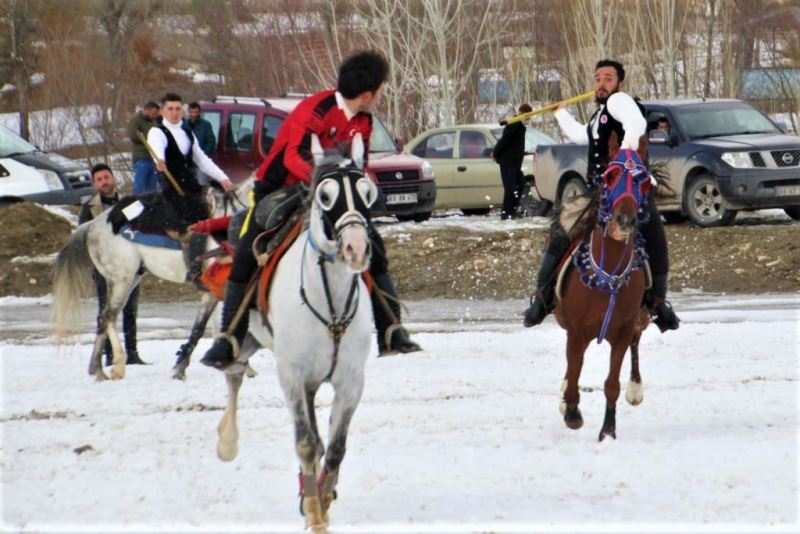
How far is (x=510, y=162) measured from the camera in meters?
24.1

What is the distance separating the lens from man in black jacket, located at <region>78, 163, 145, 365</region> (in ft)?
45.6

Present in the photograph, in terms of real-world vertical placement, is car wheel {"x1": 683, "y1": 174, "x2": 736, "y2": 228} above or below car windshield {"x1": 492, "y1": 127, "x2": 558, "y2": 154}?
below

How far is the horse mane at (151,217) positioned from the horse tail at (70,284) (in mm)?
491

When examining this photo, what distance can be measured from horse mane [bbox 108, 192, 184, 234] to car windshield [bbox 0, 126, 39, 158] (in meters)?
13.6

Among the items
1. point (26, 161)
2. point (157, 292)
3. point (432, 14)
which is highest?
point (432, 14)

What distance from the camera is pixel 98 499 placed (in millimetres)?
8219

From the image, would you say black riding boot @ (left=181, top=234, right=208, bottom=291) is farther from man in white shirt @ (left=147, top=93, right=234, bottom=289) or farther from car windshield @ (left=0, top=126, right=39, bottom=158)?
car windshield @ (left=0, top=126, right=39, bottom=158)

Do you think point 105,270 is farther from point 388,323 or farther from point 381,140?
point 381,140

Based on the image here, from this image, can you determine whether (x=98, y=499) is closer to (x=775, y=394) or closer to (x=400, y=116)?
(x=775, y=394)

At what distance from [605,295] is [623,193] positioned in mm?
810

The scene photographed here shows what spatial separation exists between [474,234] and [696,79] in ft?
51.9

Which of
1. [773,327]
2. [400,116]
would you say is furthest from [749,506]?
[400,116]

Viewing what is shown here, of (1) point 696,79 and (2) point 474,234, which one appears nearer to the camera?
(2) point 474,234

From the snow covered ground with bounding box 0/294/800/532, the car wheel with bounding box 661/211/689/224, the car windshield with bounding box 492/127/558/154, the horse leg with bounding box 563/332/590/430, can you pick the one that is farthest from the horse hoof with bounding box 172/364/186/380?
the car windshield with bounding box 492/127/558/154
